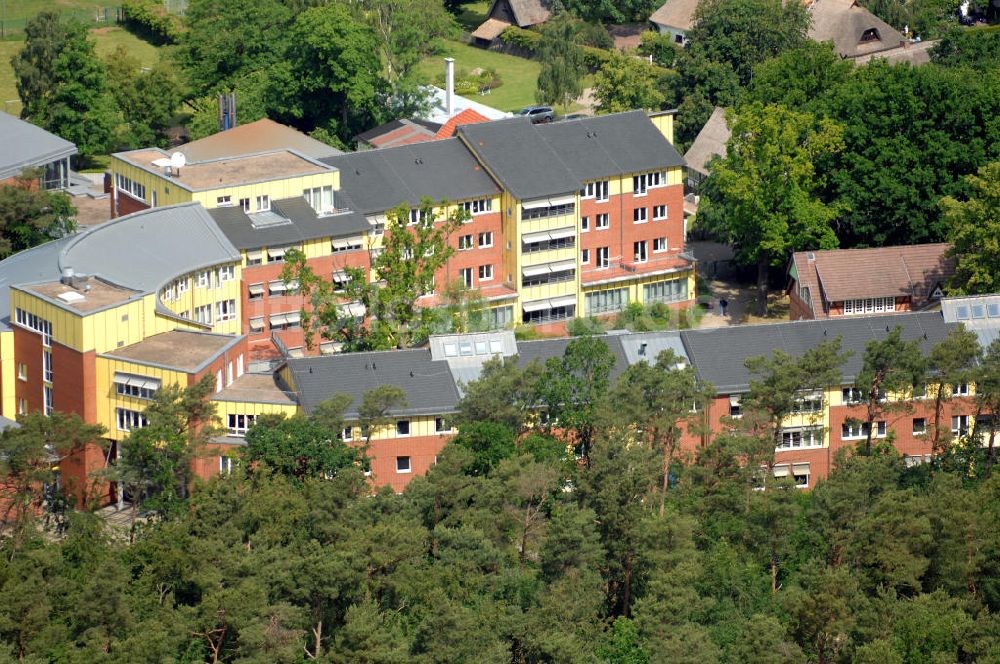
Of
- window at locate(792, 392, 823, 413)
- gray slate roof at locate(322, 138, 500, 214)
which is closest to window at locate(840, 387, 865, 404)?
window at locate(792, 392, 823, 413)

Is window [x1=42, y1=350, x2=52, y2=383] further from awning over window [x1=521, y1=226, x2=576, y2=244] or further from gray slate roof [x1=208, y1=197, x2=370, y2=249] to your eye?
awning over window [x1=521, y1=226, x2=576, y2=244]

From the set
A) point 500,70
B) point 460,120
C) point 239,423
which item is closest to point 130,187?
point 460,120

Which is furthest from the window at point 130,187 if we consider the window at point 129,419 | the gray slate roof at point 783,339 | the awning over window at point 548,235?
the gray slate roof at point 783,339

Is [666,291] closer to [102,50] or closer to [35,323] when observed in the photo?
[35,323]

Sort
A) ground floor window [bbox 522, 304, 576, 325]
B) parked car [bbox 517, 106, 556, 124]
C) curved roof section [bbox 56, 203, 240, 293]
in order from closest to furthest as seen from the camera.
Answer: curved roof section [bbox 56, 203, 240, 293], ground floor window [bbox 522, 304, 576, 325], parked car [bbox 517, 106, 556, 124]

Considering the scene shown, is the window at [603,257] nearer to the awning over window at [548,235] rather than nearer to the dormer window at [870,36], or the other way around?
the awning over window at [548,235]
